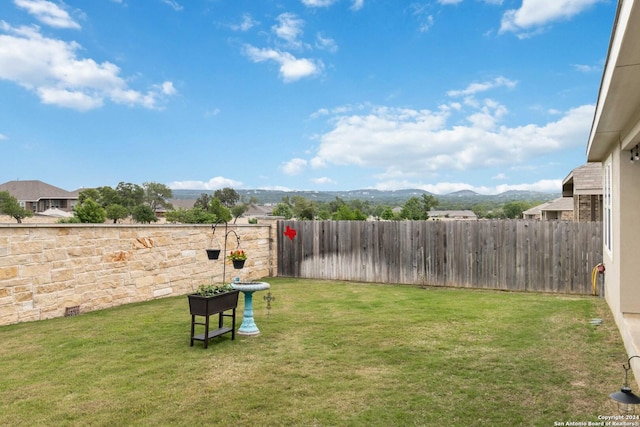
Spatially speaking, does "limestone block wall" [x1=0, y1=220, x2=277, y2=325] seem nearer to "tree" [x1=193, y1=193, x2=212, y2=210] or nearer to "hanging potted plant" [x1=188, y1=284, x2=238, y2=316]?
"hanging potted plant" [x1=188, y1=284, x2=238, y2=316]

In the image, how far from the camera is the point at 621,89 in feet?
10.9

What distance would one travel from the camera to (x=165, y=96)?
2608 cm

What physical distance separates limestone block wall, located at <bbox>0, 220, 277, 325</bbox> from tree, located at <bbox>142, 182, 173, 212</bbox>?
72104mm

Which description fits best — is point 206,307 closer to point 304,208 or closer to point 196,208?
point 196,208

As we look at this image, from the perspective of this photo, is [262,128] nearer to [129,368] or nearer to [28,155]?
[28,155]

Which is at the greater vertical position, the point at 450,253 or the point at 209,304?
the point at 450,253

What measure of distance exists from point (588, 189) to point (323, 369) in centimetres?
862

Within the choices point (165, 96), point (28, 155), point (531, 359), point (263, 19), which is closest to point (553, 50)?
point (263, 19)

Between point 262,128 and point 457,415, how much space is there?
31521 millimetres

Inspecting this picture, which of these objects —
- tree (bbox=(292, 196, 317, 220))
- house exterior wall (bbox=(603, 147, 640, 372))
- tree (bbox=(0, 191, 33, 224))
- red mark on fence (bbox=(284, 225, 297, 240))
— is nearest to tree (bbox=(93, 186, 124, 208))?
tree (bbox=(0, 191, 33, 224))

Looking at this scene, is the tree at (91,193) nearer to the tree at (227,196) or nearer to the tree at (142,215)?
the tree at (142,215)

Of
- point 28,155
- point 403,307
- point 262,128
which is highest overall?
point 262,128

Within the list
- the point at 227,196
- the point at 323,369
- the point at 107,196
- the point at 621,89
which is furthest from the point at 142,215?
the point at 621,89

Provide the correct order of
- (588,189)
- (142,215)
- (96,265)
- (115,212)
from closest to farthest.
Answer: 1. (96,265)
2. (588,189)
3. (115,212)
4. (142,215)
